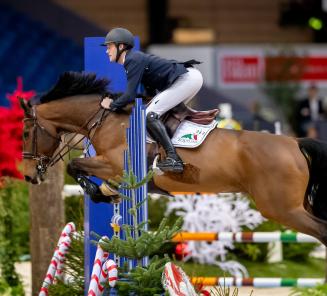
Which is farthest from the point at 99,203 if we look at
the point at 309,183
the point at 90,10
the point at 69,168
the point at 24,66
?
the point at 90,10

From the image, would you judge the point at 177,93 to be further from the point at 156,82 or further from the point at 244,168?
the point at 244,168

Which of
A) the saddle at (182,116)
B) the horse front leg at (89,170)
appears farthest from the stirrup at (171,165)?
the horse front leg at (89,170)

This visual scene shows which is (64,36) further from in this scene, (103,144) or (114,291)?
(114,291)

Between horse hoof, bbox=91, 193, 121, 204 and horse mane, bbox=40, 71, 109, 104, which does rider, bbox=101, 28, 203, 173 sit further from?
horse hoof, bbox=91, 193, 121, 204

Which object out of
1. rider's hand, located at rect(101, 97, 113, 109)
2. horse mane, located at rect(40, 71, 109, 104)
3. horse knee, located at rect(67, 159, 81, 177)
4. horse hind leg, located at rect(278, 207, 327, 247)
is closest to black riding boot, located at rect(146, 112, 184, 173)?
rider's hand, located at rect(101, 97, 113, 109)

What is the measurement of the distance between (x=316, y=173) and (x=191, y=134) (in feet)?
3.26

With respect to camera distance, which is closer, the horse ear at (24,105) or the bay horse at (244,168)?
the bay horse at (244,168)

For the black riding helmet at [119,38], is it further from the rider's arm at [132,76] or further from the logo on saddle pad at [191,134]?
the logo on saddle pad at [191,134]

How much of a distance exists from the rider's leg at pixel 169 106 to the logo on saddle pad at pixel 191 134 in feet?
0.39

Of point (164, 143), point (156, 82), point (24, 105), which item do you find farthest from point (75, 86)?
point (164, 143)

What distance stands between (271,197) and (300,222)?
280 mm

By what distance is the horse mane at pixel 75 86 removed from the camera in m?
7.97

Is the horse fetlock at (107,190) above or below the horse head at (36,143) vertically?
below

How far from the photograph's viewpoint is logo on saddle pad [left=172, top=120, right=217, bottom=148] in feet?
25.4
